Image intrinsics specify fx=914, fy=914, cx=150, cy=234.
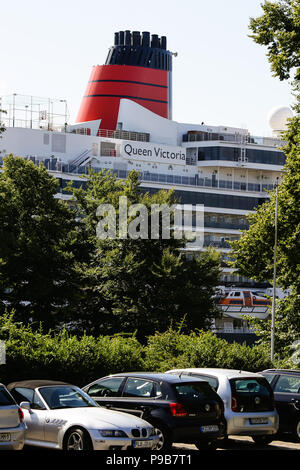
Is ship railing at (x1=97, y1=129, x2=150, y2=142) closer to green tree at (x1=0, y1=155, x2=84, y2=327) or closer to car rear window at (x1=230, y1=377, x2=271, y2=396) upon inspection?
green tree at (x1=0, y1=155, x2=84, y2=327)

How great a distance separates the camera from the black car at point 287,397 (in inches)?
782

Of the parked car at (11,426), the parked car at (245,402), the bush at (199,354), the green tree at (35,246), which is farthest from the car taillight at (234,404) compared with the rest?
the green tree at (35,246)

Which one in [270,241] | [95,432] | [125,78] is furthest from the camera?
[125,78]

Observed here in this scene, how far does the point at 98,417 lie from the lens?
15.4 metres

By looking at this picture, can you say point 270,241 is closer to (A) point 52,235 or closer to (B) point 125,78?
(A) point 52,235

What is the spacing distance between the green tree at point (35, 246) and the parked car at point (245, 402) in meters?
28.8

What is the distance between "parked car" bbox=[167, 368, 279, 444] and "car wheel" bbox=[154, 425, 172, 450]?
1.87m

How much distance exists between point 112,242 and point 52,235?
3.91 meters

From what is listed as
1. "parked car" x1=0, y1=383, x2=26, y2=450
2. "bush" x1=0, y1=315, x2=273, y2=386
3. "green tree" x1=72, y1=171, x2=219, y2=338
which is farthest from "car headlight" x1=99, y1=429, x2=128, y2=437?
"green tree" x1=72, y1=171, x2=219, y2=338

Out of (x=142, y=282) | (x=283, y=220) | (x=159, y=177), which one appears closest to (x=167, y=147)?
(x=159, y=177)

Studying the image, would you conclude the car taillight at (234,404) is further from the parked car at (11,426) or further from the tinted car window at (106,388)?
the parked car at (11,426)

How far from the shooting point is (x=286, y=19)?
99.8ft
